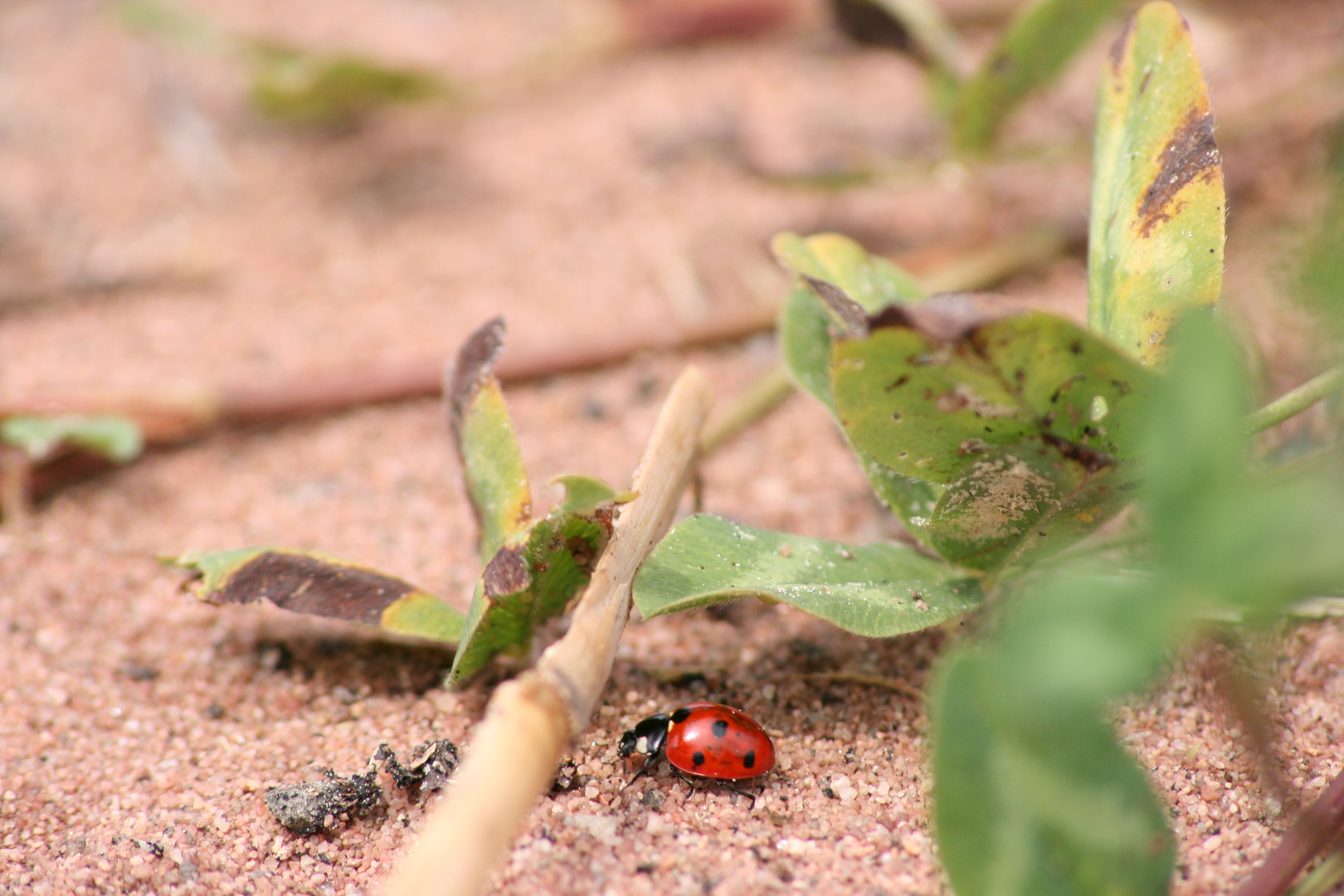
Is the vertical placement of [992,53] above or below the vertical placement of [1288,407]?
above

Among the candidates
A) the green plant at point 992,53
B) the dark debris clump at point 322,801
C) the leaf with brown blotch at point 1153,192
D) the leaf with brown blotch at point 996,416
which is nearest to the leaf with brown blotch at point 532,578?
the dark debris clump at point 322,801

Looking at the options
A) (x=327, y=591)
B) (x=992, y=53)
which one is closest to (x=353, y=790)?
(x=327, y=591)

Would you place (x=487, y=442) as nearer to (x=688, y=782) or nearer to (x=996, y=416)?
→ (x=688, y=782)

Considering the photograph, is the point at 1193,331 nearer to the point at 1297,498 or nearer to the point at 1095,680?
the point at 1297,498

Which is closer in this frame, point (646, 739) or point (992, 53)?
point (646, 739)

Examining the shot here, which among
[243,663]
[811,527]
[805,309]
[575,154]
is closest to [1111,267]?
[805,309]

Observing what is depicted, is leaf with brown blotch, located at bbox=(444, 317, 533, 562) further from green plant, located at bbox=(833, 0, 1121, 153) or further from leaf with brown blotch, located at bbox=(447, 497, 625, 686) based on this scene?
green plant, located at bbox=(833, 0, 1121, 153)
